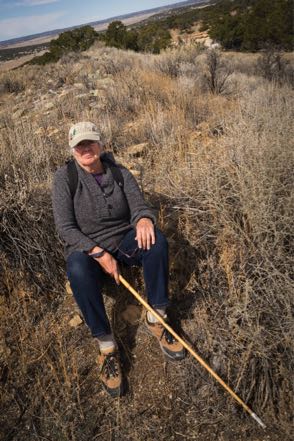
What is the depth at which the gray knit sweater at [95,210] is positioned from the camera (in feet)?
6.74

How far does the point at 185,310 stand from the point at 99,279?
66 cm

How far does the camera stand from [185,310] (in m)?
2.31

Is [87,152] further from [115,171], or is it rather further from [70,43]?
[70,43]

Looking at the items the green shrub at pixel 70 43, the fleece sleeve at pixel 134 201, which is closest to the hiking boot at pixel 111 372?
the fleece sleeve at pixel 134 201

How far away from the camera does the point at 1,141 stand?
362cm

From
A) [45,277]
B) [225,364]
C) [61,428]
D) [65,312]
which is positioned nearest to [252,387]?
[225,364]

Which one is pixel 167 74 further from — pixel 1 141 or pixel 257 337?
pixel 257 337

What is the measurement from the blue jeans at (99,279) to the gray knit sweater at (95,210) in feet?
0.42

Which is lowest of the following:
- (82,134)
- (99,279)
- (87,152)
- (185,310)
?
(185,310)

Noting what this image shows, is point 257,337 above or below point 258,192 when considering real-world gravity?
below

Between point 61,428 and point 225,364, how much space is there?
0.93m

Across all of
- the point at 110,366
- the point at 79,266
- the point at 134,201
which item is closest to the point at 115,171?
the point at 134,201

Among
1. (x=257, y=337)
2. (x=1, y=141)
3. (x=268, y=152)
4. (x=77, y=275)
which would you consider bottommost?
(x=257, y=337)

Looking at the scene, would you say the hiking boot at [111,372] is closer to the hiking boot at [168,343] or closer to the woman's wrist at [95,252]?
the hiking boot at [168,343]
